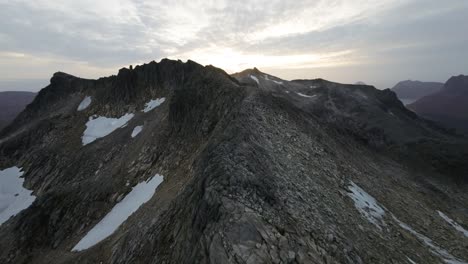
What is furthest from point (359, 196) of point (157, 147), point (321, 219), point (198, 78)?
point (198, 78)

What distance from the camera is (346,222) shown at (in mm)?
13953

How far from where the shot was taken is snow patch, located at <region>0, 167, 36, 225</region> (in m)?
36.9

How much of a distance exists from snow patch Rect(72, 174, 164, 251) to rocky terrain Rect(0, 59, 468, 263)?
7.3 inches

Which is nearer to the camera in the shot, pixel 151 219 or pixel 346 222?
pixel 346 222

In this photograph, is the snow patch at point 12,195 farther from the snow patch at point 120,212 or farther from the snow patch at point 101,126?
the snow patch at point 120,212

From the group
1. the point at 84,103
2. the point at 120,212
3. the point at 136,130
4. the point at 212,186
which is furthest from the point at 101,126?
the point at 212,186

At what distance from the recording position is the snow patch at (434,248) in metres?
17.0

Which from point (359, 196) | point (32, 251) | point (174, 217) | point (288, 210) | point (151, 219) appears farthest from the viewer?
point (32, 251)

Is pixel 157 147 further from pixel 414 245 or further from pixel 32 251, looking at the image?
pixel 414 245

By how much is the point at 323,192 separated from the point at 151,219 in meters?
10.9

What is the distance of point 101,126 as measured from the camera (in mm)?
49062

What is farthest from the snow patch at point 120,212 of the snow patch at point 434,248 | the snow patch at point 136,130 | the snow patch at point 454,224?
the snow patch at point 454,224

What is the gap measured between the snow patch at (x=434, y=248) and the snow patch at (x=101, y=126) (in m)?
42.7

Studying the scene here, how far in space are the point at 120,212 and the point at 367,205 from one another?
20.8 m
